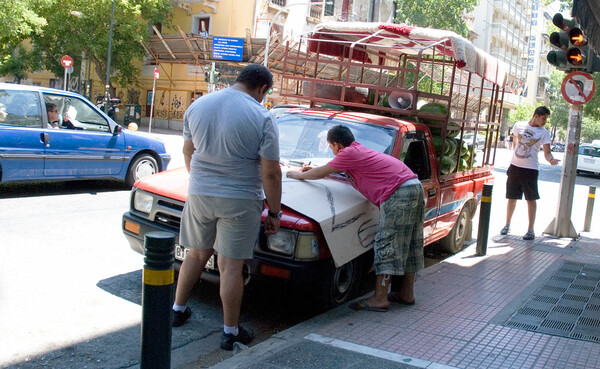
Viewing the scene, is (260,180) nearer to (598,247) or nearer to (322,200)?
(322,200)

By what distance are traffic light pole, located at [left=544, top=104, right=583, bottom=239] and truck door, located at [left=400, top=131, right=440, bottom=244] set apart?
391 centimetres

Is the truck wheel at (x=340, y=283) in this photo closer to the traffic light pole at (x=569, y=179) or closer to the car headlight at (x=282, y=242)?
the car headlight at (x=282, y=242)

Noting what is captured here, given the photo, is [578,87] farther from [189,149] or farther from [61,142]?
[61,142]

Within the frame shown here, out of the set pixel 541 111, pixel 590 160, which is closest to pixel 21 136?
pixel 541 111

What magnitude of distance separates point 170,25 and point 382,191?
110 feet

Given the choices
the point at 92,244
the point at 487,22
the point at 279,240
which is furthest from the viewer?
the point at 487,22

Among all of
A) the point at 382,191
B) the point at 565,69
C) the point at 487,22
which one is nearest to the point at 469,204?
the point at 565,69

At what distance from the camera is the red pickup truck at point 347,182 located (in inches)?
171

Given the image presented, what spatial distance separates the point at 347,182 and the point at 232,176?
163 centimetres

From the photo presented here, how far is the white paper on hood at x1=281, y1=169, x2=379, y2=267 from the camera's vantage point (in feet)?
14.5

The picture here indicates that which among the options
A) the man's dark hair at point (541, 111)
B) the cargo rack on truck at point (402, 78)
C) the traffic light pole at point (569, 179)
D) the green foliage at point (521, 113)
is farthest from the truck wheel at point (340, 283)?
the green foliage at point (521, 113)

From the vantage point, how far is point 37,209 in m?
7.91

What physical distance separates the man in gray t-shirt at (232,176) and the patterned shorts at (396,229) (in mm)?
1155

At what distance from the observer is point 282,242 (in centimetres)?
432
